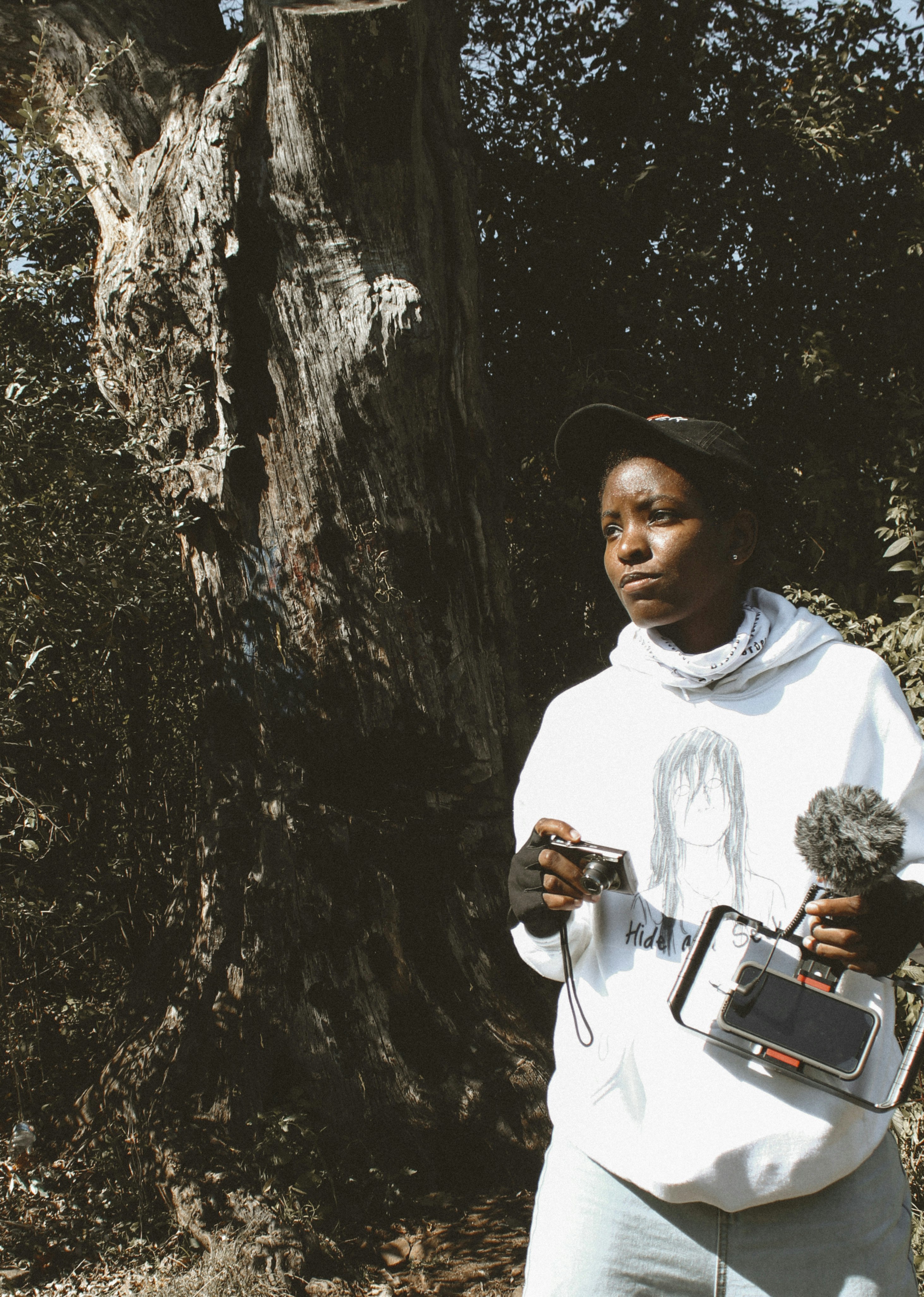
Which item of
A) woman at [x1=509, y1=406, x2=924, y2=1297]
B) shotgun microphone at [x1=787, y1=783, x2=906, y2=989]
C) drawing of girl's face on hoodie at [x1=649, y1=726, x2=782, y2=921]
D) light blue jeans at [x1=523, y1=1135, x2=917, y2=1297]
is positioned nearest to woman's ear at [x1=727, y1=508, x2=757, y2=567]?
woman at [x1=509, y1=406, x2=924, y2=1297]

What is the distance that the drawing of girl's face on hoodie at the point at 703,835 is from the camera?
1.53 meters

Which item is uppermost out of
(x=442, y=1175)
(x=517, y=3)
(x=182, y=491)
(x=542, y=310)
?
(x=517, y=3)

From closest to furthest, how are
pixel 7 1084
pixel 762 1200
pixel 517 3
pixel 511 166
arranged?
pixel 762 1200
pixel 7 1084
pixel 511 166
pixel 517 3

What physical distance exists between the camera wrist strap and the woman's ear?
2.53 feet

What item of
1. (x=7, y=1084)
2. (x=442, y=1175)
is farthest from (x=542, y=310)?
(x=7, y=1084)

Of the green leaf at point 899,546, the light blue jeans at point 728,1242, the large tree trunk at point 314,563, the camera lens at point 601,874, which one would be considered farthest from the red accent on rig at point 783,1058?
the green leaf at point 899,546

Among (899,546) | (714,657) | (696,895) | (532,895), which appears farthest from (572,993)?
(899,546)

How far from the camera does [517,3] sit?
4.98 m

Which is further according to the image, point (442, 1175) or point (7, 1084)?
point (7, 1084)

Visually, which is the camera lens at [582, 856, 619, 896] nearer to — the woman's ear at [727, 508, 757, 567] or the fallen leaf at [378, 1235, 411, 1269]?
the woman's ear at [727, 508, 757, 567]

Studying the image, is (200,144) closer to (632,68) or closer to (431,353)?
(431,353)

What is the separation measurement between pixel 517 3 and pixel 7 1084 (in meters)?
5.89

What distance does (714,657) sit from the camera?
1637 millimetres

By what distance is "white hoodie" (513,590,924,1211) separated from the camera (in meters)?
1.42
